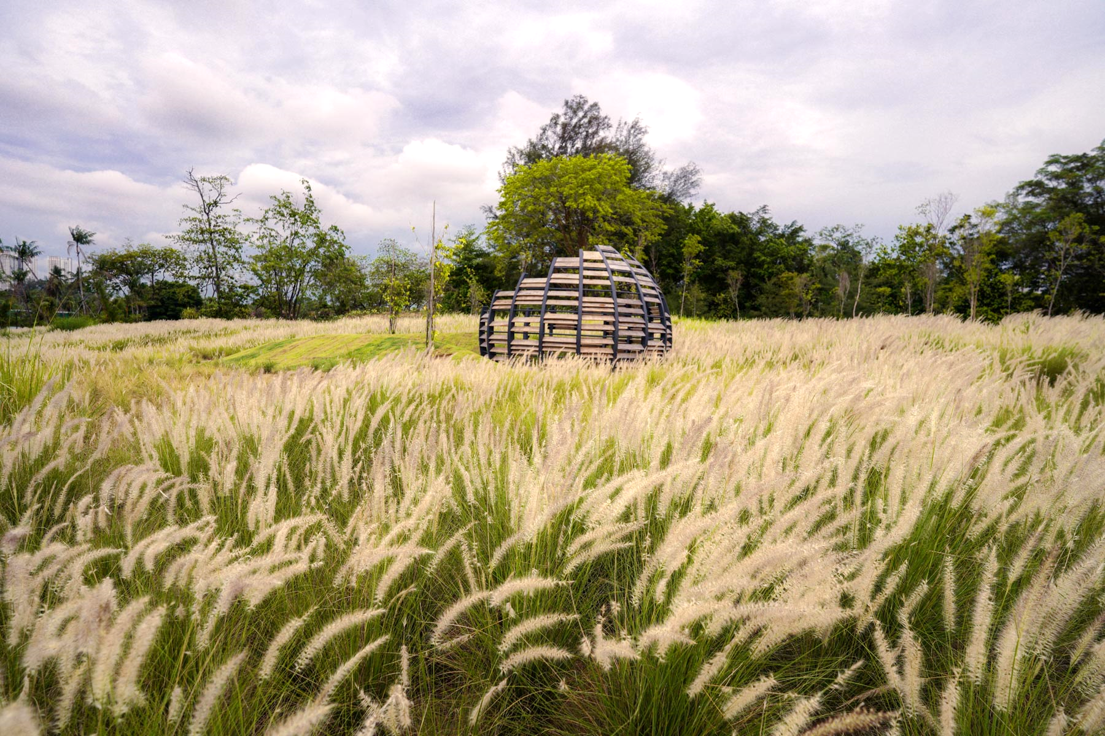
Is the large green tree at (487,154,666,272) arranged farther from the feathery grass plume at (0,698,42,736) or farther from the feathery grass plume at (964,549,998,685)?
the feathery grass plume at (0,698,42,736)

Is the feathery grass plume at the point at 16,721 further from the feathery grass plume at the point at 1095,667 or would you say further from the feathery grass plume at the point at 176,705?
the feathery grass plume at the point at 1095,667

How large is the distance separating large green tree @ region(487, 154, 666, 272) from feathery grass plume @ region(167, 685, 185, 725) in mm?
23499

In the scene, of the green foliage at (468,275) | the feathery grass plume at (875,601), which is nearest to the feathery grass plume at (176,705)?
the feathery grass plume at (875,601)

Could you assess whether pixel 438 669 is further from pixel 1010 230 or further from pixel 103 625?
pixel 1010 230

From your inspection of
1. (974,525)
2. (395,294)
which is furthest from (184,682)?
(395,294)

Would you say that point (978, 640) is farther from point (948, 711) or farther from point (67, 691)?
point (67, 691)

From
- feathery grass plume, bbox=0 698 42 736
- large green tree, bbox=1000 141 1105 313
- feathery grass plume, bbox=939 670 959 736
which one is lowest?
feathery grass plume, bbox=939 670 959 736

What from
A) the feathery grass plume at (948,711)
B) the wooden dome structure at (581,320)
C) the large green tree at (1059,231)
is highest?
the large green tree at (1059,231)

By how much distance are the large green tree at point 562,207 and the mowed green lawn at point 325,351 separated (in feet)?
A: 57.3

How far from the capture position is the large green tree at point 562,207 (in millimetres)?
23594

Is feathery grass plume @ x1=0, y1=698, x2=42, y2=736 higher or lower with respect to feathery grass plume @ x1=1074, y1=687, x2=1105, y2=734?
higher

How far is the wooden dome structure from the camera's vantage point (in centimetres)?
539

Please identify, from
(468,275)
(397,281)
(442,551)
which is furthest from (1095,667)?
(468,275)

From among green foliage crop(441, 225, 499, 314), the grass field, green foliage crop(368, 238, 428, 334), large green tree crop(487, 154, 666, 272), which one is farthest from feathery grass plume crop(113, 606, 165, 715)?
green foliage crop(441, 225, 499, 314)
